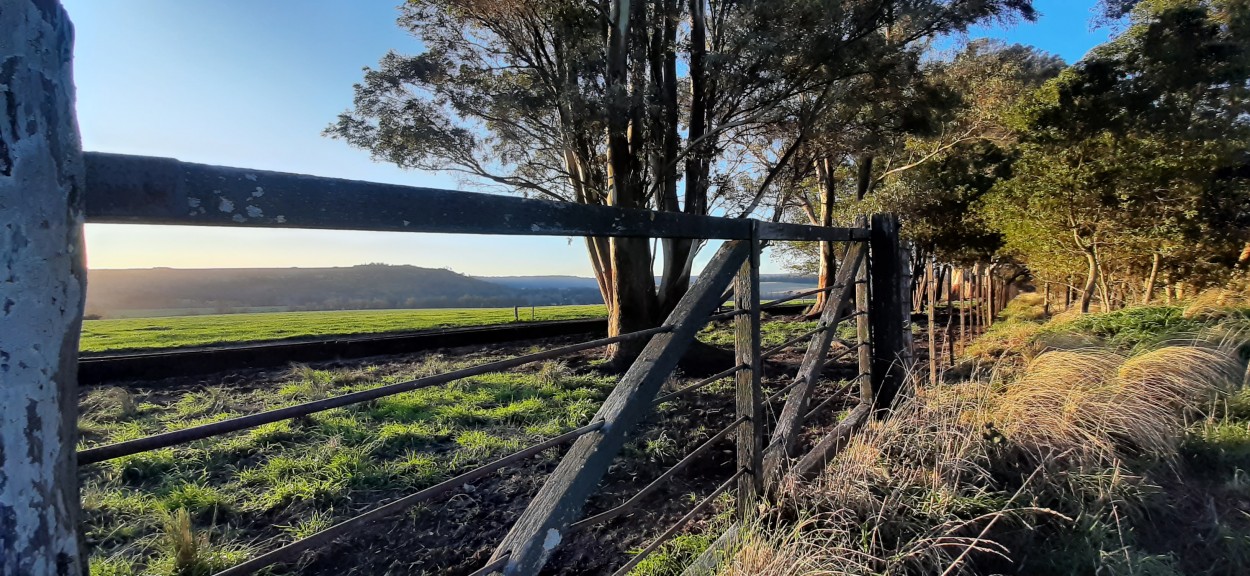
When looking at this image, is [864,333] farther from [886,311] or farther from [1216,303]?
[1216,303]

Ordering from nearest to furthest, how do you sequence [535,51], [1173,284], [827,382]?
[827,382] → [535,51] → [1173,284]

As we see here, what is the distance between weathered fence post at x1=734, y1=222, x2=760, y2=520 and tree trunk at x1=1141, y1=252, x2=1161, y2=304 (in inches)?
435

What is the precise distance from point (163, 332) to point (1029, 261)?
19844mm

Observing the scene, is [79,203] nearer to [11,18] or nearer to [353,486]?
[11,18]

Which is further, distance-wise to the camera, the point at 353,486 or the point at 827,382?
the point at 827,382

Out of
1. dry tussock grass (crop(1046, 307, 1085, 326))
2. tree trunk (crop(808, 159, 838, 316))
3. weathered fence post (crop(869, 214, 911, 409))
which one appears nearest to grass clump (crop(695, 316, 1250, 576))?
weathered fence post (crop(869, 214, 911, 409))

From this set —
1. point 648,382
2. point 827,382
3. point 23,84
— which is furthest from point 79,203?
point 827,382

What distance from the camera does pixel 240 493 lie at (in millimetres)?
3426

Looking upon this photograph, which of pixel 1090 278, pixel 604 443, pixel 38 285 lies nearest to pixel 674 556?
pixel 604 443

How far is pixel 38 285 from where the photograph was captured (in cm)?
71

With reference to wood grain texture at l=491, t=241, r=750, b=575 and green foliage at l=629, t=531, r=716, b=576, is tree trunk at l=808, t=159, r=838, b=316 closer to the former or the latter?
green foliage at l=629, t=531, r=716, b=576

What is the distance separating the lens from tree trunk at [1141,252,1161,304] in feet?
31.9

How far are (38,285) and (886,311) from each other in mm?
3981

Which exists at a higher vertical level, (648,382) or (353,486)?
(648,382)
